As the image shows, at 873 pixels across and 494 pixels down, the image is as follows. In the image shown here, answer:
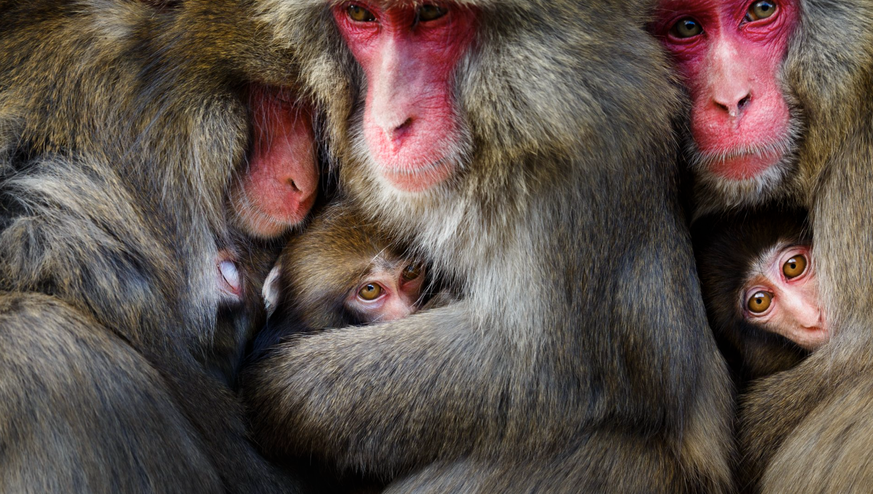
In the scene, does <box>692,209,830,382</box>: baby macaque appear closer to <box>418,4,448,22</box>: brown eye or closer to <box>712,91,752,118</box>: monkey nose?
<box>712,91,752,118</box>: monkey nose

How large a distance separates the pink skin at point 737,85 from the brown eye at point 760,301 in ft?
1.62

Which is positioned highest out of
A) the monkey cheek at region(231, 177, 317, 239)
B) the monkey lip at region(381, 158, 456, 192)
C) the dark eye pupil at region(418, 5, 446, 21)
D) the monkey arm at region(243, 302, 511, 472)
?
the dark eye pupil at region(418, 5, 446, 21)

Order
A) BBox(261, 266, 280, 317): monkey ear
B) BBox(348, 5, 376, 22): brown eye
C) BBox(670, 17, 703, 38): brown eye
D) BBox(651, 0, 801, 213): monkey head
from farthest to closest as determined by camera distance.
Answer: BBox(261, 266, 280, 317): monkey ear < BBox(670, 17, 703, 38): brown eye < BBox(651, 0, 801, 213): monkey head < BBox(348, 5, 376, 22): brown eye

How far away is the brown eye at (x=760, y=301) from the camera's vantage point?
3.69 metres

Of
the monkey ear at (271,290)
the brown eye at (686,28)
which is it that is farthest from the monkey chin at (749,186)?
the monkey ear at (271,290)

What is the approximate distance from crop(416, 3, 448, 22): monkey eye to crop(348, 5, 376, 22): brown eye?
0.17m

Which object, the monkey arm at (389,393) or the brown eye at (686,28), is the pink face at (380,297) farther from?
the brown eye at (686,28)

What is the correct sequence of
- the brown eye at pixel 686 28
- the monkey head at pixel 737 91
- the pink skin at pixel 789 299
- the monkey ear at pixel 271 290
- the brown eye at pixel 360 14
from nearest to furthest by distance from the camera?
the brown eye at pixel 360 14 → the monkey head at pixel 737 91 → the brown eye at pixel 686 28 → the pink skin at pixel 789 299 → the monkey ear at pixel 271 290

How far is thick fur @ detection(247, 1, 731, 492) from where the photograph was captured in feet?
10.5

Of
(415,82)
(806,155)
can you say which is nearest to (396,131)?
(415,82)

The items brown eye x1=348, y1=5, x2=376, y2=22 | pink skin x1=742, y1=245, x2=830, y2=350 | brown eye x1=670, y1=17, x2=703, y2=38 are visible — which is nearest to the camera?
brown eye x1=348, y1=5, x2=376, y2=22

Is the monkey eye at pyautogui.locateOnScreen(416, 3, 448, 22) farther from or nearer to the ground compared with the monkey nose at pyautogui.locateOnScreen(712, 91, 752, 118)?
nearer to the ground

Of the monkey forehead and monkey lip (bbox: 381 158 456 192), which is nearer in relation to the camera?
monkey lip (bbox: 381 158 456 192)

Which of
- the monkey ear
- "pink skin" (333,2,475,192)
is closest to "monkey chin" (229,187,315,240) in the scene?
the monkey ear
